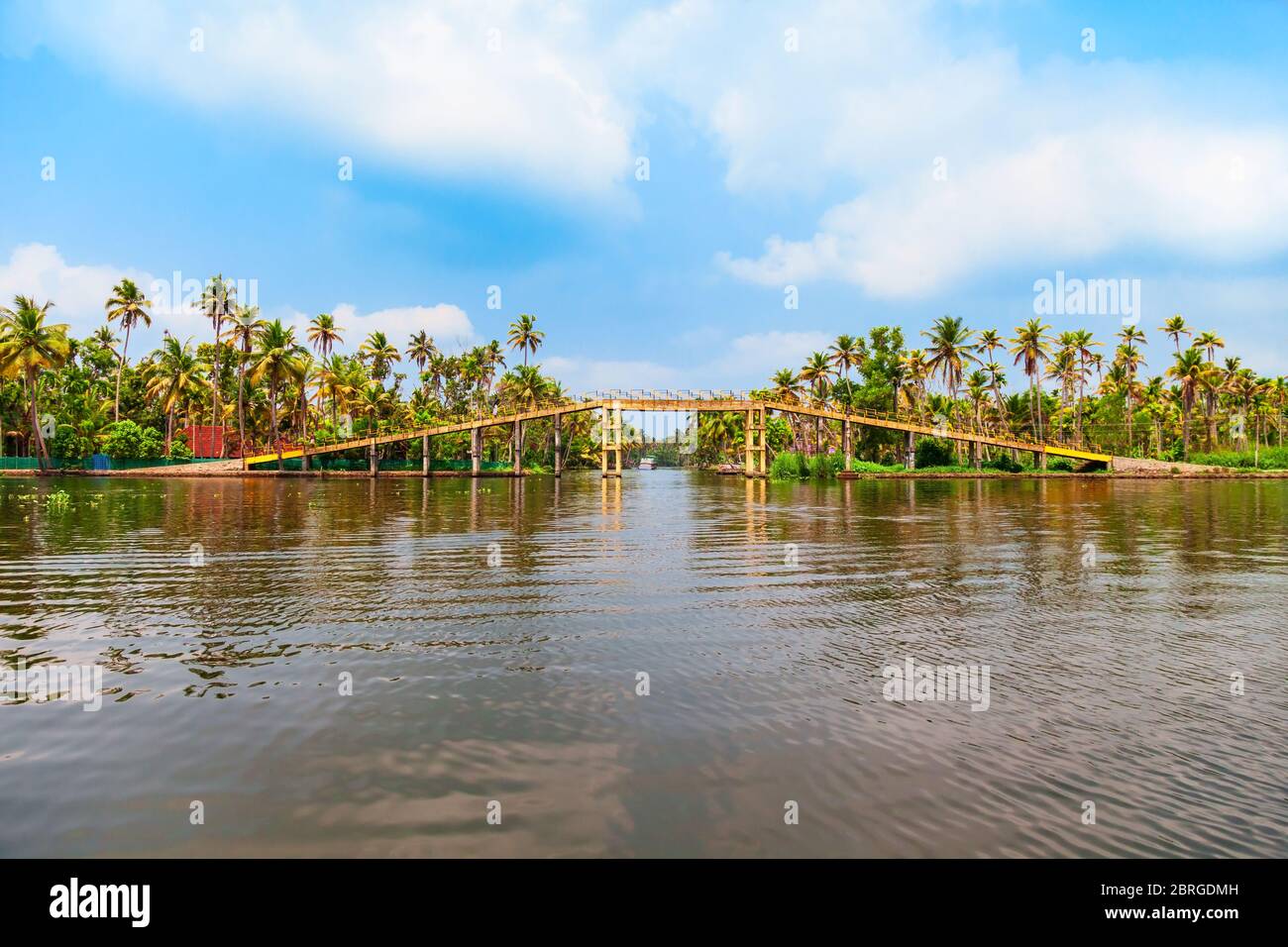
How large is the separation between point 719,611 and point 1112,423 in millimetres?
111399

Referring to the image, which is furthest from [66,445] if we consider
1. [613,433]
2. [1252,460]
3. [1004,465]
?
[1252,460]

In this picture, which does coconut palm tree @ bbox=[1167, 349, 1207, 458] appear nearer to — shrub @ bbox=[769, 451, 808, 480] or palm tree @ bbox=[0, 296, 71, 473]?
shrub @ bbox=[769, 451, 808, 480]

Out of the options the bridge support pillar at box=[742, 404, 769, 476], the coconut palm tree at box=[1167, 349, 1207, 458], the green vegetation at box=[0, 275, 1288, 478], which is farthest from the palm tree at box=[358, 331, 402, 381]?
the coconut palm tree at box=[1167, 349, 1207, 458]

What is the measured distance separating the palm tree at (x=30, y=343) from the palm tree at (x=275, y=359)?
1726cm

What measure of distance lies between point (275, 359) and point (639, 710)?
86.0 m

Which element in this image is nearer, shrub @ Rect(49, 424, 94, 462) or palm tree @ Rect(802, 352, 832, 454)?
shrub @ Rect(49, 424, 94, 462)

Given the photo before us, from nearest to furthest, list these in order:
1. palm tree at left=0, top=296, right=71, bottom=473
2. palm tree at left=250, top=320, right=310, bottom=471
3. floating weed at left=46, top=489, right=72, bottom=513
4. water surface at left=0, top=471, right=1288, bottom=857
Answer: water surface at left=0, top=471, right=1288, bottom=857 < floating weed at left=46, top=489, right=72, bottom=513 < palm tree at left=0, top=296, right=71, bottom=473 < palm tree at left=250, top=320, right=310, bottom=471

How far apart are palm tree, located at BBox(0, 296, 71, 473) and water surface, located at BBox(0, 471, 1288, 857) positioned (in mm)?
67647

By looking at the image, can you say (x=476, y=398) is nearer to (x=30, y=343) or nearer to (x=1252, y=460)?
(x=30, y=343)

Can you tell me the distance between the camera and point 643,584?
15.6 m

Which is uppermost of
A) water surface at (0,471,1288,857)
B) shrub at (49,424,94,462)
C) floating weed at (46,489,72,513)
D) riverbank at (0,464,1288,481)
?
shrub at (49,424,94,462)

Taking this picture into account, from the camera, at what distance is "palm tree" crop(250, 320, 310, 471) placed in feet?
267

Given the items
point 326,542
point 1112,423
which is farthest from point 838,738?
point 1112,423
